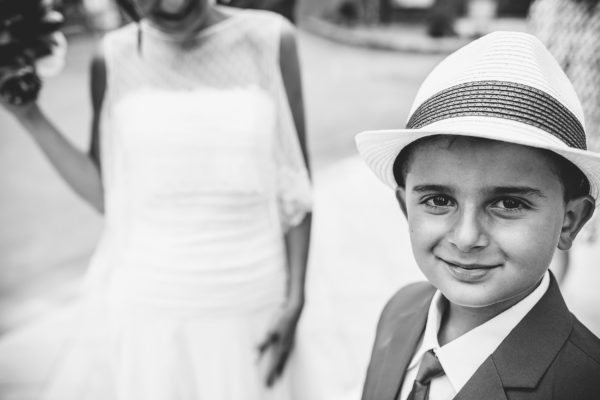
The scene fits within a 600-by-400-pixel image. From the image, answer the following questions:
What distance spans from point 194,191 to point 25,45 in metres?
0.62

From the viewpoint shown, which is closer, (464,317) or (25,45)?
(464,317)

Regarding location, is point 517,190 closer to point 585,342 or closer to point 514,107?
point 514,107

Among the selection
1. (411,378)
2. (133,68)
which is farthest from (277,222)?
(411,378)

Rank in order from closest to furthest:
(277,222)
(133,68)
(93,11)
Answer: (133,68), (277,222), (93,11)

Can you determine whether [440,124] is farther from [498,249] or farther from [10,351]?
[10,351]

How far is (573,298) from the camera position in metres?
3.60

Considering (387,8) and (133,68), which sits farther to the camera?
(387,8)

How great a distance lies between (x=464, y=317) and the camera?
42.9 inches

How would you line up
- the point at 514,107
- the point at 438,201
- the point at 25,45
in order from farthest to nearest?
the point at 25,45
the point at 438,201
the point at 514,107

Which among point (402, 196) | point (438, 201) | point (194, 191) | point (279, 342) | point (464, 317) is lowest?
point (279, 342)

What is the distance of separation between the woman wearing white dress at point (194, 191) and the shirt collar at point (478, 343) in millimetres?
871

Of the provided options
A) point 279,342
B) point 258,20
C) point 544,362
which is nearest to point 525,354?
point 544,362

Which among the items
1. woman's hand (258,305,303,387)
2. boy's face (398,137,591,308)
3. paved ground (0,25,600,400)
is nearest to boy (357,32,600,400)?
boy's face (398,137,591,308)

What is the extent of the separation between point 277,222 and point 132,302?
54cm
